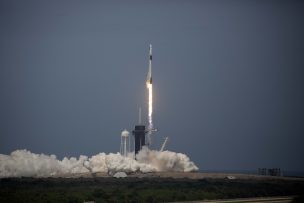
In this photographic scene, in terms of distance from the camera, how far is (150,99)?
142500 mm

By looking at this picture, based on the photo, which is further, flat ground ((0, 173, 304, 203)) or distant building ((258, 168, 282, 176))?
distant building ((258, 168, 282, 176))

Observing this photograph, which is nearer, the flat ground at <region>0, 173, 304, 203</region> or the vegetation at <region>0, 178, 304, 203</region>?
the vegetation at <region>0, 178, 304, 203</region>

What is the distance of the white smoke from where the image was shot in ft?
469

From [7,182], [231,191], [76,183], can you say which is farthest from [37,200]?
[7,182]

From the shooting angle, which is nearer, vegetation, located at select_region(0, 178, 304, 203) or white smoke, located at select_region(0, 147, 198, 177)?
vegetation, located at select_region(0, 178, 304, 203)

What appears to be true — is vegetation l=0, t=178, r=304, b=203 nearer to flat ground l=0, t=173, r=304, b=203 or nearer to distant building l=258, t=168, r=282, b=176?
flat ground l=0, t=173, r=304, b=203

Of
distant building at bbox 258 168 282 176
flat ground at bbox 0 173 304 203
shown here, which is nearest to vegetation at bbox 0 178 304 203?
flat ground at bbox 0 173 304 203

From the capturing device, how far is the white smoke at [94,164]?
142875mm

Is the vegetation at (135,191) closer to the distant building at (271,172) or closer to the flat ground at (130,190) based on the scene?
the flat ground at (130,190)

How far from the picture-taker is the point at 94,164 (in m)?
151

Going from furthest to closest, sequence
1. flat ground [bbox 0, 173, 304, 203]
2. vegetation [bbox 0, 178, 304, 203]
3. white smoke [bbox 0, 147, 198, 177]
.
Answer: white smoke [bbox 0, 147, 198, 177] → flat ground [bbox 0, 173, 304, 203] → vegetation [bbox 0, 178, 304, 203]

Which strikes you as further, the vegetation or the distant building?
the distant building

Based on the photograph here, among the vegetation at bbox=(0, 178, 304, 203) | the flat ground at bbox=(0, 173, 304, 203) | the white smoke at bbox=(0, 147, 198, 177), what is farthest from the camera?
the white smoke at bbox=(0, 147, 198, 177)

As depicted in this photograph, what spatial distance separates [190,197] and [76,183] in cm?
3468
